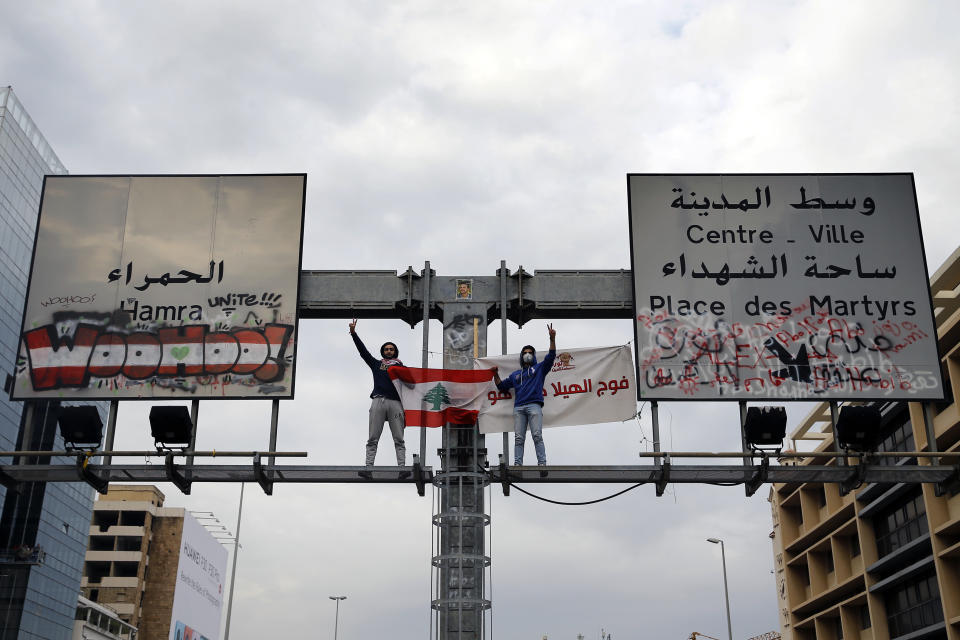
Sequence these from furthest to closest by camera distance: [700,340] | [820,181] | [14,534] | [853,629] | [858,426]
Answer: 1. [14,534]
2. [853,629]
3. [820,181]
4. [700,340]
5. [858,426]

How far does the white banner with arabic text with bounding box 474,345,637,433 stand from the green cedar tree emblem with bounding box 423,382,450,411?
555 millimetres

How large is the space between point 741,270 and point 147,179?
8.91m

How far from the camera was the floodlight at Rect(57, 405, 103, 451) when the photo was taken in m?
12.0

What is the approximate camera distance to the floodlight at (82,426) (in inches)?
473

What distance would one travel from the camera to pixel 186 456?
483 inches

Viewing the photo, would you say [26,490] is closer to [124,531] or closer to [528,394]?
[124,531]

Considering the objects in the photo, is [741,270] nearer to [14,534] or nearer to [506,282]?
[506,282]

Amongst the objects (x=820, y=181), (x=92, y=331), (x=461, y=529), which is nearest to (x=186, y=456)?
(x=92, y=331)

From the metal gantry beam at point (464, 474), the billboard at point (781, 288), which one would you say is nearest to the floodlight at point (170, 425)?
the metal gantry beam at point (464, 474)

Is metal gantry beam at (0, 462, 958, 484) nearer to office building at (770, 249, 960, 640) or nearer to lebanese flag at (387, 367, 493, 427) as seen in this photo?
lebanese flag at (387, 367, 493, 427)

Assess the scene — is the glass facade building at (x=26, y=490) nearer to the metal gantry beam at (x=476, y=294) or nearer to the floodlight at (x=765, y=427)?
the metal gantry beam at (x=476, y=294)

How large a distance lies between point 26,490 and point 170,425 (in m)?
55.2

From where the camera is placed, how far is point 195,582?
10044 centimetres

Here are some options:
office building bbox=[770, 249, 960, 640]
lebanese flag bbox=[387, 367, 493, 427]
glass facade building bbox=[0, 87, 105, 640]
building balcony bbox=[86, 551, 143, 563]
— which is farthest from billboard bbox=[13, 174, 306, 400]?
building balcony bbox=[86, 551, 143, 563]
